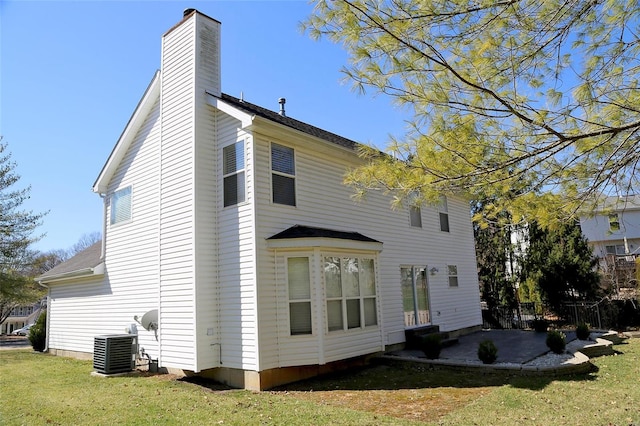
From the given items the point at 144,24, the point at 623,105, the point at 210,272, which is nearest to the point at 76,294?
the point at 210,272

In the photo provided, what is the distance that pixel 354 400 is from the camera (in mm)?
7535

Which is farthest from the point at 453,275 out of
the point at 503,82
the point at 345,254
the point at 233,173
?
the point at 503,82

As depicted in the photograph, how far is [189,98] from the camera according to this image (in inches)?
395

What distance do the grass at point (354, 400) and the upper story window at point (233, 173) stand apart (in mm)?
4105

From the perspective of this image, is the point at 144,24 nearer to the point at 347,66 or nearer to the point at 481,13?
the point at 347,66

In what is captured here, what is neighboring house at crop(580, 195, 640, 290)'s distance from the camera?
5.74 metres

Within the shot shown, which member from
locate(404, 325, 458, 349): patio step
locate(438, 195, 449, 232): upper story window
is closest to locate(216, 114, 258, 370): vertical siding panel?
locate(404, 325, 458, 349): patio step

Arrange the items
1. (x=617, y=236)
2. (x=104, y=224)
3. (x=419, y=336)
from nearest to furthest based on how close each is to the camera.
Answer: (x=419, y=336)
(x=104, y=224)
(x=617, y=236)

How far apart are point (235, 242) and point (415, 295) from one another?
686cm

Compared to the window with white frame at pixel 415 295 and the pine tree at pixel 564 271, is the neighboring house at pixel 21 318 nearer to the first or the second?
the window with white frame at pixel 415 295

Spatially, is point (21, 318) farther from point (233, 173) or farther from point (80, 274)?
point (233, 173)

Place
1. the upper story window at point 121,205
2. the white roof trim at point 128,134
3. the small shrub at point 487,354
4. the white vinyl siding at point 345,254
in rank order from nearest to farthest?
the white vinyl siding at point 345,254 < the small shrub at point 487,354 < the white roof trim at point 128,134 < the upper story window at point 121,205

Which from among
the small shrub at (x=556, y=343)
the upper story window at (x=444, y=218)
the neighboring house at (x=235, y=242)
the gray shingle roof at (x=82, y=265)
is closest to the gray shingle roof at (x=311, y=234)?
the neighboring house at (x=235, y=242)

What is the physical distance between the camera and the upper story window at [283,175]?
9648 millimetres
